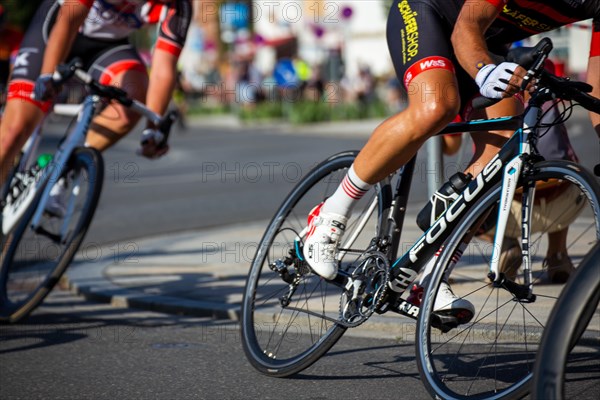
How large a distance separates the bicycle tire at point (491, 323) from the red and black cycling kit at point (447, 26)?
625mm

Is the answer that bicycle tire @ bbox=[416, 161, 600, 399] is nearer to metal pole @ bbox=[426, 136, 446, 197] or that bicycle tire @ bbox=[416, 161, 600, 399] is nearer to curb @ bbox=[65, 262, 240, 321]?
curb @ bbox=[65, 262, 240, 321]

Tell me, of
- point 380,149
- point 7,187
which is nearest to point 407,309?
point 380,149

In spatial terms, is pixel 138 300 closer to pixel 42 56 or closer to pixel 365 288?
pixel 42 56

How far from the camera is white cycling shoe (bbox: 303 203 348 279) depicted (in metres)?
4.23

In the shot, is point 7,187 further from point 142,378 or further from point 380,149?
point 380,149

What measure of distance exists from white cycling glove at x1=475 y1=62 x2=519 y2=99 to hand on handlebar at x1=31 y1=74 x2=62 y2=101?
2.72 metres

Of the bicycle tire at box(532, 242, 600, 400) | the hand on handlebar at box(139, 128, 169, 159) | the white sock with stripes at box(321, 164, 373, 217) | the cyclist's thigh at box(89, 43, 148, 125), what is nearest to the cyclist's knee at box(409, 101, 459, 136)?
the white sock with stripes at box(321, 164, 373, 217)

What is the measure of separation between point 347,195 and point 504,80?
3.22 ft

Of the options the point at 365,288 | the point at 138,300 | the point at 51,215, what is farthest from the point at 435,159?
the point at 365,288

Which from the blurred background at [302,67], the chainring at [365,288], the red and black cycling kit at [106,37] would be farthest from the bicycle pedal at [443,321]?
the blurred background at [302,67]

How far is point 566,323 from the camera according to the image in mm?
2699

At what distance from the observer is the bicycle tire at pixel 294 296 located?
4.27m

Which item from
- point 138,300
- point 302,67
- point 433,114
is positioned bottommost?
point 138,300

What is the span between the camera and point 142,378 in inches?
178
